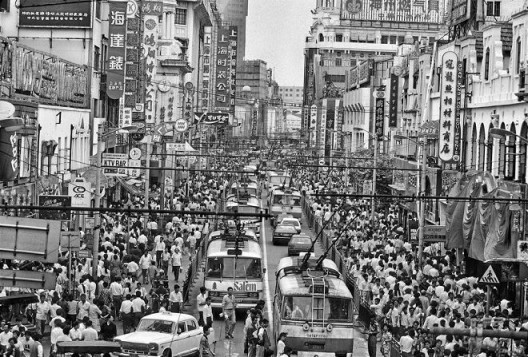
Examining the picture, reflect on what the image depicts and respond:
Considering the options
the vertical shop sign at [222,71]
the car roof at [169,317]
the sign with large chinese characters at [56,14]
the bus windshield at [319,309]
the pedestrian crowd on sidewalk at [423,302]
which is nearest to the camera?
the pedestrian crowd on sidewalk at [423,302]

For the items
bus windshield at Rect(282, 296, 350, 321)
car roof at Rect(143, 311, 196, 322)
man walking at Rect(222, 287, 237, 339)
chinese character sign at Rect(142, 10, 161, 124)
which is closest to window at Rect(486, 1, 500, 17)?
chinese character sign at Rect(142, 10, 161, 124)

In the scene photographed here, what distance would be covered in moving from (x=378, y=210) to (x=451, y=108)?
24594 millimetres

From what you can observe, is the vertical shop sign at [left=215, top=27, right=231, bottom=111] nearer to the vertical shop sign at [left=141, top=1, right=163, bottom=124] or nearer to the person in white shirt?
the vertical shop sign at [left=141, top=1, right=163, bottom=124]

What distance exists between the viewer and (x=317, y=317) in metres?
31.0

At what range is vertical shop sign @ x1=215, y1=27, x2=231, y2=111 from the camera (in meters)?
142

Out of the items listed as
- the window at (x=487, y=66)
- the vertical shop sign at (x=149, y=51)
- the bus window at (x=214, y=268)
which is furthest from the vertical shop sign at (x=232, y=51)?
the bus window at (x=214, y=268)

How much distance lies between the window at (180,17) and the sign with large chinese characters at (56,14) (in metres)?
82.4

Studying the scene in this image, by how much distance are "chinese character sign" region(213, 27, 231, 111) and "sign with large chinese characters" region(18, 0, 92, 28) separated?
244 ft

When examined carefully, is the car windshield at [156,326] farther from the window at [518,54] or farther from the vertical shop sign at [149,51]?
the vertical shop sign at [149,51]

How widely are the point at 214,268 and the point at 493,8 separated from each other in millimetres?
28054

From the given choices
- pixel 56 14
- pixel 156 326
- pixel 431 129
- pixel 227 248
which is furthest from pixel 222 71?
pixel 156 326

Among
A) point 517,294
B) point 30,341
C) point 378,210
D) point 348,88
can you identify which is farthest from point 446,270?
point 348,88

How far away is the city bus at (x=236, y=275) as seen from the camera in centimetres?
3834

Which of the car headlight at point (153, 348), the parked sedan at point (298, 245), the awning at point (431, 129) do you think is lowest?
the parked sedan at point (298, 245)
